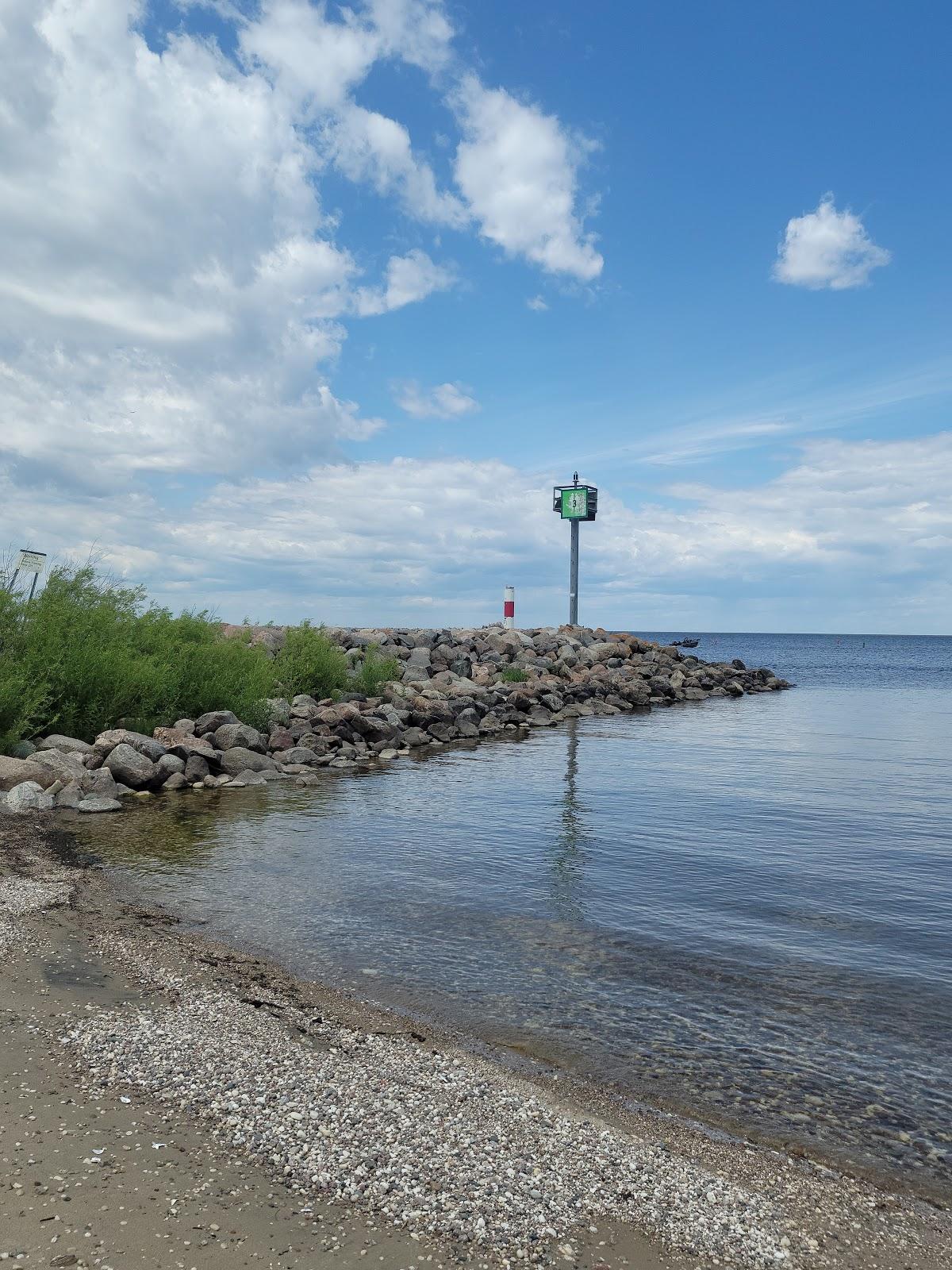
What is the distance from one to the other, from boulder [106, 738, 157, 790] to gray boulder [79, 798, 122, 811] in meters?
1.09

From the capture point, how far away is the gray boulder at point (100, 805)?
14.7 metres

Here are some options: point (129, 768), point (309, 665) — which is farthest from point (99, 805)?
point (309, 665)

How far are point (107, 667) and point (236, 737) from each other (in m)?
3.08

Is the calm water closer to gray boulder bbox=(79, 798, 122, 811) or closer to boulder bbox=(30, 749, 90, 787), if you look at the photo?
gray boulder bbox=(79, 798, 122, 811)

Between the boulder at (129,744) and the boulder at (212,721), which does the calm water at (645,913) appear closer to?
the boulder at (129,744)

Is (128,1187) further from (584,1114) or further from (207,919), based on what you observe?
(207,919)

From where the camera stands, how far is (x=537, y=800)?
16.6m

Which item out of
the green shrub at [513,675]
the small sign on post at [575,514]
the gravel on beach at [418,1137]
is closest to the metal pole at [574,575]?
the small sign on post at [575,514]

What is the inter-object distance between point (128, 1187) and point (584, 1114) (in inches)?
104

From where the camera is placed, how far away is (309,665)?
85.5 feet

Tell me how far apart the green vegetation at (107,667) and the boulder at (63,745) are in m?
0.29

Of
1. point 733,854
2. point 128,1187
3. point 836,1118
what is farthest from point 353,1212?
point 733,854

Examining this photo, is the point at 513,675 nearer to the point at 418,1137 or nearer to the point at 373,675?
the point at 373,675

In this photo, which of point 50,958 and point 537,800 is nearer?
point 50,958
